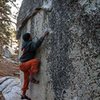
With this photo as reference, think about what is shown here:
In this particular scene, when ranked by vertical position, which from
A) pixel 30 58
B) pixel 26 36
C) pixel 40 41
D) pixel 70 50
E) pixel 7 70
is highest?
pixel 26 36

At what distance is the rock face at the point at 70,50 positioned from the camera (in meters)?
5.36

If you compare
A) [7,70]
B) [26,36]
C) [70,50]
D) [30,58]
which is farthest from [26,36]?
[7,70]

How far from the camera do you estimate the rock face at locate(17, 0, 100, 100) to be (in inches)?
211

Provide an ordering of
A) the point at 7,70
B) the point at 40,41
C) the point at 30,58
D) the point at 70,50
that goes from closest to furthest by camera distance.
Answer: the point at 70,50 → the point at 40,41 → the point at 30,58 → the point at 7,70

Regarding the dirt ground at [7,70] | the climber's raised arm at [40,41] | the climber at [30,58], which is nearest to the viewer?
the climber's raised arm at [40,41]

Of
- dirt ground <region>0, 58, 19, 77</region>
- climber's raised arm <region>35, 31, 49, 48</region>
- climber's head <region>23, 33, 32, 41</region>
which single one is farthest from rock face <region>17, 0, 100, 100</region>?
dirt ground <region>0, 58, 19, 77</region>

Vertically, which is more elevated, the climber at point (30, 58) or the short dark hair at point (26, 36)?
the short dark hair at point (26, 36)

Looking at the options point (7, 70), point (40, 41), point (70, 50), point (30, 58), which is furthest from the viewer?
point (7, 70)

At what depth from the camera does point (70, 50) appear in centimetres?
609

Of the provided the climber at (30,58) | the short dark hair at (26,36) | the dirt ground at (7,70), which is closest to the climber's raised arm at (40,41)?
the climber at (30,58)

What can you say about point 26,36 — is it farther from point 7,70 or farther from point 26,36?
point 7,70

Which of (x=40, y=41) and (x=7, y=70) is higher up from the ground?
(x=40, y=41)

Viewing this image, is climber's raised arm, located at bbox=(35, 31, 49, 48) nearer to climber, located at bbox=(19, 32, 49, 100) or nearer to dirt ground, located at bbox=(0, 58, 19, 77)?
climber, located at bbox=(19, 32, 49, 100)

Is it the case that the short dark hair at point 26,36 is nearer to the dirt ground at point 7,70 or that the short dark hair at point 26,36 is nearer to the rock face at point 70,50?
the rock face at point 70,50
